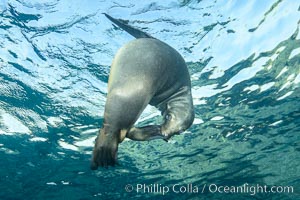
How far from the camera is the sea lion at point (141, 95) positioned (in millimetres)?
2209

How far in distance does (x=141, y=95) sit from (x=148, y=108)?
9.55 metres

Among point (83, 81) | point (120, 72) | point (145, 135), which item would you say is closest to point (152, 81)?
point (120, 72)

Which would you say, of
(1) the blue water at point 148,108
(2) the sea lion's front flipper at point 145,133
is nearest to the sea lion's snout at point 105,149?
(2) the sea lion's front flipper at point 145,133

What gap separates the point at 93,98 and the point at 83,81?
1.06 meters

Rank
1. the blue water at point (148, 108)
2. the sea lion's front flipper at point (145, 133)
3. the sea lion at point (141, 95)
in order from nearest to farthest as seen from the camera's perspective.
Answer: the sea lion at point (141, 95) < the sea lion's front flipper at point (145, 133) < the blue water at point (148, 108)

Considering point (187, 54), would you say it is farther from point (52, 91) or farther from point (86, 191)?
point (86, 191)

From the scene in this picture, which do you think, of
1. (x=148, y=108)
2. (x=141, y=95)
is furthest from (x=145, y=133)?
(x=148, y=108)

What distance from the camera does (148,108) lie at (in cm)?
1180

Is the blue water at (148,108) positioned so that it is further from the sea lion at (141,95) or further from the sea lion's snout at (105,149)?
the sea lion's snout at (105,149)

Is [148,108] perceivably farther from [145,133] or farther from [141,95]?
[141,95]

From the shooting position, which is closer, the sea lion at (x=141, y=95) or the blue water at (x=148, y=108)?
the sea lion at (x=141, y=95)

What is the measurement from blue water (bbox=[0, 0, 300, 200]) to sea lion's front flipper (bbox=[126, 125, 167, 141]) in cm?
570

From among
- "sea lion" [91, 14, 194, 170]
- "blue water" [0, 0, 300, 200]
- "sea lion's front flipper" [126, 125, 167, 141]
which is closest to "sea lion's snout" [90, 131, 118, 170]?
"sea lion" [91, 14, 194, 170]

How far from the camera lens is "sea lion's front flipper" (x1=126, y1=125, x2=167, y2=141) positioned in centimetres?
266
